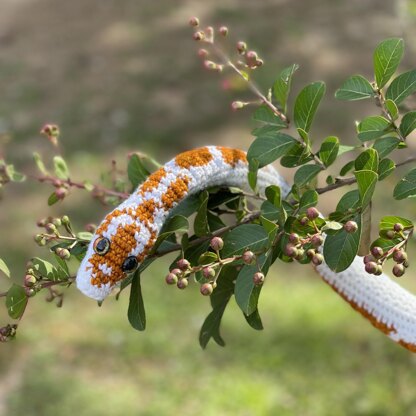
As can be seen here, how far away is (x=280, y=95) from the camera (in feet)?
2.66

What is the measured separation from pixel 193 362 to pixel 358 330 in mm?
620

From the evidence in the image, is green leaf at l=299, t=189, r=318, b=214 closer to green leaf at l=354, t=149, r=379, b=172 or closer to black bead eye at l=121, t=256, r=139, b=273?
green leaf at l=354, t=149, r=379, b=172

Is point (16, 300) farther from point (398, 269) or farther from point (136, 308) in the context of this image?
point (398, 269)

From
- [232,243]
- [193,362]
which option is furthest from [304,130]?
[193,362]

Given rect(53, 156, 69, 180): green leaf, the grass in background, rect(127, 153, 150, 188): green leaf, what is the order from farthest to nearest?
the grass in background < rect(53, 156, 69, 180): green leaf < rect(127, 153, 150, 188): green leaf

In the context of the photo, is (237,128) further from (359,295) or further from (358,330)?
(359,295)

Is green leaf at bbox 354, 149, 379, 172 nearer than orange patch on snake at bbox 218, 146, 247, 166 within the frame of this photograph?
Yes

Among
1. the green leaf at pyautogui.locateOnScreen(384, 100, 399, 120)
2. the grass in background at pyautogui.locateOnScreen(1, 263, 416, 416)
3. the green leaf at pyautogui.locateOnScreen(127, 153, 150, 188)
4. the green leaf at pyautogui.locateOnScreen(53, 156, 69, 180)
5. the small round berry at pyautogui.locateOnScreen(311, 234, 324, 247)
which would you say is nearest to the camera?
the small round berry at pyautogui.locateOnScreen(311, 234, 324, 247)

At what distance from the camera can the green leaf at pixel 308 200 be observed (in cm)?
72

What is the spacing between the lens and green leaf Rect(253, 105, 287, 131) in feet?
2.68

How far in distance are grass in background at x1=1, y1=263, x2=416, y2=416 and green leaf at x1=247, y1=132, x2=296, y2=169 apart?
1707mm

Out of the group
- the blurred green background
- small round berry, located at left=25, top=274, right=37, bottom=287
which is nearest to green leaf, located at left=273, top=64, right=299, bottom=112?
small round berry, located at left=25, top=274, right=37, bottom=287

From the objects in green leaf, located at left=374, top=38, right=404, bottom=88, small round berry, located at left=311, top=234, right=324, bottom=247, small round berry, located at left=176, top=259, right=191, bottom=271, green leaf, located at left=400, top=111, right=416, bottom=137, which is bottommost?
small round berry, located at left=176, top=259, right=191, bottom=271

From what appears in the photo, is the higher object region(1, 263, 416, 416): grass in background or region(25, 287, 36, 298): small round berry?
region(25, 287, 36, 298): small round berry
